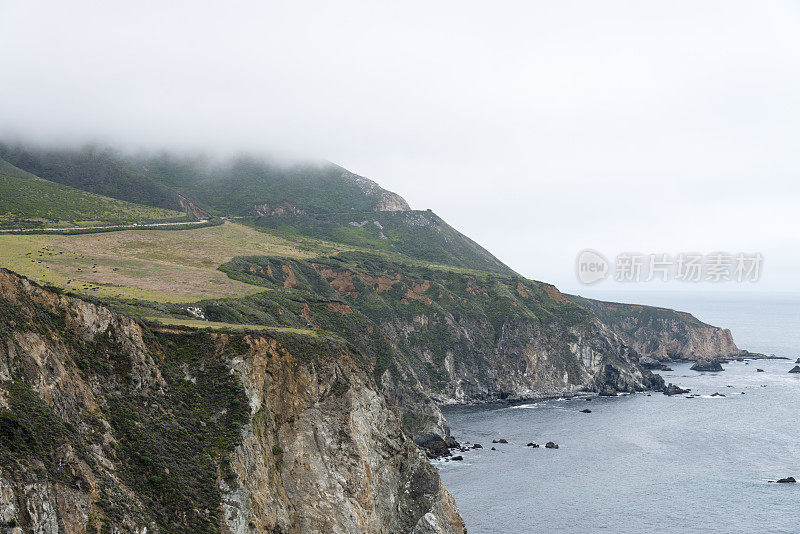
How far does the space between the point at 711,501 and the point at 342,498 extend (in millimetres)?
56631

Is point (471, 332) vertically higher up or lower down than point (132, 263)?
lower down

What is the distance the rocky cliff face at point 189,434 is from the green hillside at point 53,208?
341ft

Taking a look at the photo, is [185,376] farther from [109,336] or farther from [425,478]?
[425,478]

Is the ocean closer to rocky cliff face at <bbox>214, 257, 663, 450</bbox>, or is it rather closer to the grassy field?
rocky cliff face at <bbox>214, 257, 663, 450</bbox>

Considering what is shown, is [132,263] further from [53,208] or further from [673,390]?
[673,390]

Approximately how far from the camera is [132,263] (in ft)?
373

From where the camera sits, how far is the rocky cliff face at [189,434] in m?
34.8

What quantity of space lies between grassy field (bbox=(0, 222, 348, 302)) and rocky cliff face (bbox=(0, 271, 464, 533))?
96.9ft

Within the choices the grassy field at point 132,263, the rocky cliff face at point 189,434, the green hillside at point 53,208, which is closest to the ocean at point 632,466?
the rocky cliff face at point 189,434

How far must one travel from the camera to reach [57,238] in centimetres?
12394

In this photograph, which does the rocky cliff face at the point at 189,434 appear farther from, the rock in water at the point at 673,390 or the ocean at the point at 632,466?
the rock in water at the point at 673,390

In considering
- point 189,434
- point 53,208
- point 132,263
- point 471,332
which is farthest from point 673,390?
point 53,208

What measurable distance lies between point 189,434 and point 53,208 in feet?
→ 445

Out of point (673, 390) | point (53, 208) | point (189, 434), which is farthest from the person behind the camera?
point (673, 390)
